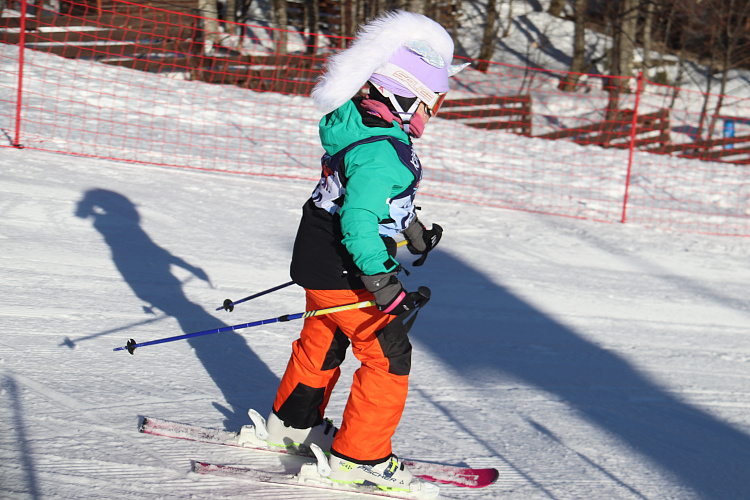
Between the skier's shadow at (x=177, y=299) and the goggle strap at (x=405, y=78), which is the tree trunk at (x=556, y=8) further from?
the goggle strap at (x=405, y=78)

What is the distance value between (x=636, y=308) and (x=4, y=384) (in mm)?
4230

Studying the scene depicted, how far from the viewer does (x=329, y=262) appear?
2455 millimetres

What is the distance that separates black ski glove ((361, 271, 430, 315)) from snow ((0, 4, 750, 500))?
0.79 metres

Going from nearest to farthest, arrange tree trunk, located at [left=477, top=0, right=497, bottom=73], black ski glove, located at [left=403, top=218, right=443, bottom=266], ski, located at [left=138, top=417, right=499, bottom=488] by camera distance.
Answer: ski, located at [left=138, top=417, right=499, bottom=488]
black ski glove, located at [left=403, top=218, right=443, bottom=266]
tree trunk, located at [left=477, top=0, right=497, bottom=73]

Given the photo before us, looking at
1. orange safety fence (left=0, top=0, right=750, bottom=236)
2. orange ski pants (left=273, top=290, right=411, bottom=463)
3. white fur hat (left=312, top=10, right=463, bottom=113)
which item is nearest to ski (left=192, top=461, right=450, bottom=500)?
orange ski pants (left=273, top=290, right=411, bottom=463)

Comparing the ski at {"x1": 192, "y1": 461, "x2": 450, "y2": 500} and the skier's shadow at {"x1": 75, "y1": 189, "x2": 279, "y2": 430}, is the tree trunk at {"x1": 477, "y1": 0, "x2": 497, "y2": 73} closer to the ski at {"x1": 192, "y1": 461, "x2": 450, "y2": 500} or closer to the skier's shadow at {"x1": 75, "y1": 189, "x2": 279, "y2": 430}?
the skier's shadow at {"x1": 75, "y1": 189, "x2": 279, "y2": 430}

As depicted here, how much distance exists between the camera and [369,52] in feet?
7.89

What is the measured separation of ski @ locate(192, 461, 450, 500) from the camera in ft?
8.31

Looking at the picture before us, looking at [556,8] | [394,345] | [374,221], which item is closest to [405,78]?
[374,221]

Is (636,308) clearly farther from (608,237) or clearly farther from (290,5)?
(290,5)

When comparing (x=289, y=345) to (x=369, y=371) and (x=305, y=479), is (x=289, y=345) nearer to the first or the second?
(x=305, y=479)

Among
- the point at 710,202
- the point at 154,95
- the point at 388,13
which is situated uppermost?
the point at 388,13

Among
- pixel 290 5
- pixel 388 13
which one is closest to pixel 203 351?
pixel 388 13

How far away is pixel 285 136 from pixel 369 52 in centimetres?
648
